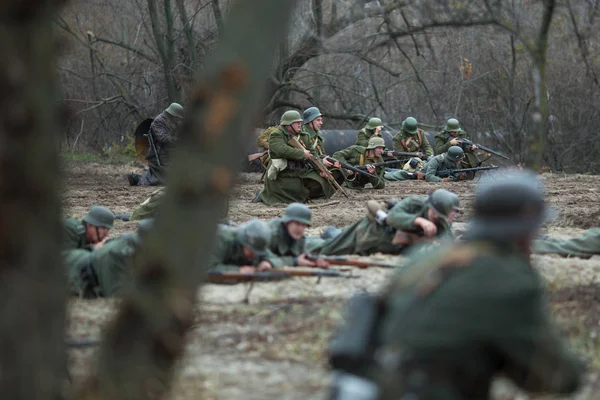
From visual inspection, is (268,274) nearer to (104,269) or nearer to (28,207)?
(104,269)

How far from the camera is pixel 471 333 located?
11.7 feet

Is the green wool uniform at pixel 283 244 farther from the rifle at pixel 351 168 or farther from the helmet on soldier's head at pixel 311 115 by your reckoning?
the helmet on soldier's head at pixel 311 115

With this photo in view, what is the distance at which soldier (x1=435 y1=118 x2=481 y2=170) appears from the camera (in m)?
22.4

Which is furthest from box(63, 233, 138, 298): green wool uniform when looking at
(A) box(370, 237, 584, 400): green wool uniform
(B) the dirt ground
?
(A) box(370, 237, 584, 400): green wool uniform

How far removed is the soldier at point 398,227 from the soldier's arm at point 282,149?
586 cm

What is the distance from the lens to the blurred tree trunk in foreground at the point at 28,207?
3887 millimetres

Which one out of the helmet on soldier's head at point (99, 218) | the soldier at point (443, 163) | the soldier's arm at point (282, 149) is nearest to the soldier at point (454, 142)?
the soldier at point (443, 163)

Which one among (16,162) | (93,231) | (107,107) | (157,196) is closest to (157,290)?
(16,162)

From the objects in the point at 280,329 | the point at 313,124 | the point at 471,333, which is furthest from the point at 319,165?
the point at 471,333

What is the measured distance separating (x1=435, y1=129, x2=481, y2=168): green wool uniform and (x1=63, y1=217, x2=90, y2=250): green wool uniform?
45.5 feet

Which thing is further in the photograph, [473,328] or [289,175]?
[289,175]

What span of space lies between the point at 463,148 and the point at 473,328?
63.1 ft

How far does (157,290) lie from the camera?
413cm

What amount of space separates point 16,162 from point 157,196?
966 centimetres
